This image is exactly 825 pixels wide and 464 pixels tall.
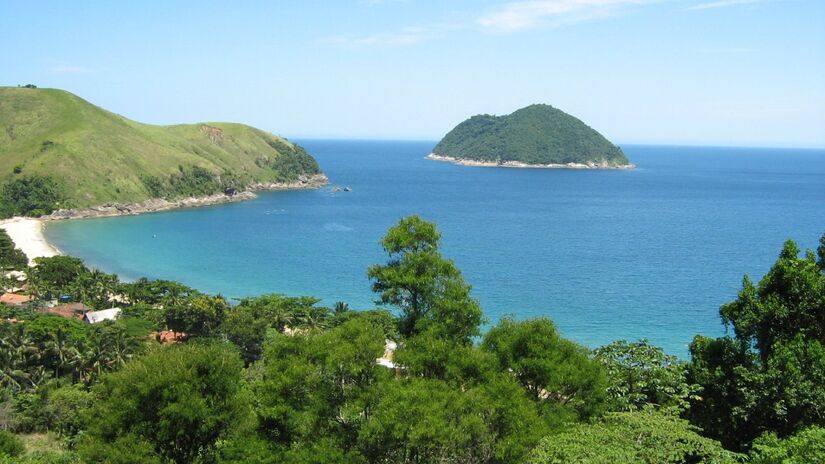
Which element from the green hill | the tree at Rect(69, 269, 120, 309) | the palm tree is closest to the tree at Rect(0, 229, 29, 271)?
the tree at Rect(69, 269, 120, 309)

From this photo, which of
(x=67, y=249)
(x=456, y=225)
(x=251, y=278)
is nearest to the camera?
(x=251, y=278)

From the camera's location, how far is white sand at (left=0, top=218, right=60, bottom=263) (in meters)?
89.0

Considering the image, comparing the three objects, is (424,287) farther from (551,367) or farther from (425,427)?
(425,427)

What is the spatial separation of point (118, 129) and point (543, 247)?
126 metres

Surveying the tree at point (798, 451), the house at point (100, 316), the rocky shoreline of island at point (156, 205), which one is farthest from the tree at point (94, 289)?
the rocky shoreline of island at point (156, 205)

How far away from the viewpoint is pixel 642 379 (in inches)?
930

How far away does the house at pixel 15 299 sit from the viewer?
59609 mm

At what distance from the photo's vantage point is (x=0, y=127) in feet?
509

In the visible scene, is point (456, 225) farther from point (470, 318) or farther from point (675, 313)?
point (470, 318)

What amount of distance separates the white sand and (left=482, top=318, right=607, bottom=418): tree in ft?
263

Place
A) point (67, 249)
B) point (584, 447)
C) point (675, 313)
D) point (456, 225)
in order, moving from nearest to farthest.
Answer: point (584, 447) → point (675, 313) → point (67, 249) → point (456, 225)

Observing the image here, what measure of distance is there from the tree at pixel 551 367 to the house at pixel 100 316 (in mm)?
43649

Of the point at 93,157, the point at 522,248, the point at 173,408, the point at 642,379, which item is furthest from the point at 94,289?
Result: the point at 93,157

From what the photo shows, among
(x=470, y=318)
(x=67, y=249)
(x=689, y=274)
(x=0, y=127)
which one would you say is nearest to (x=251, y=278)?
(x=67, y=249)
